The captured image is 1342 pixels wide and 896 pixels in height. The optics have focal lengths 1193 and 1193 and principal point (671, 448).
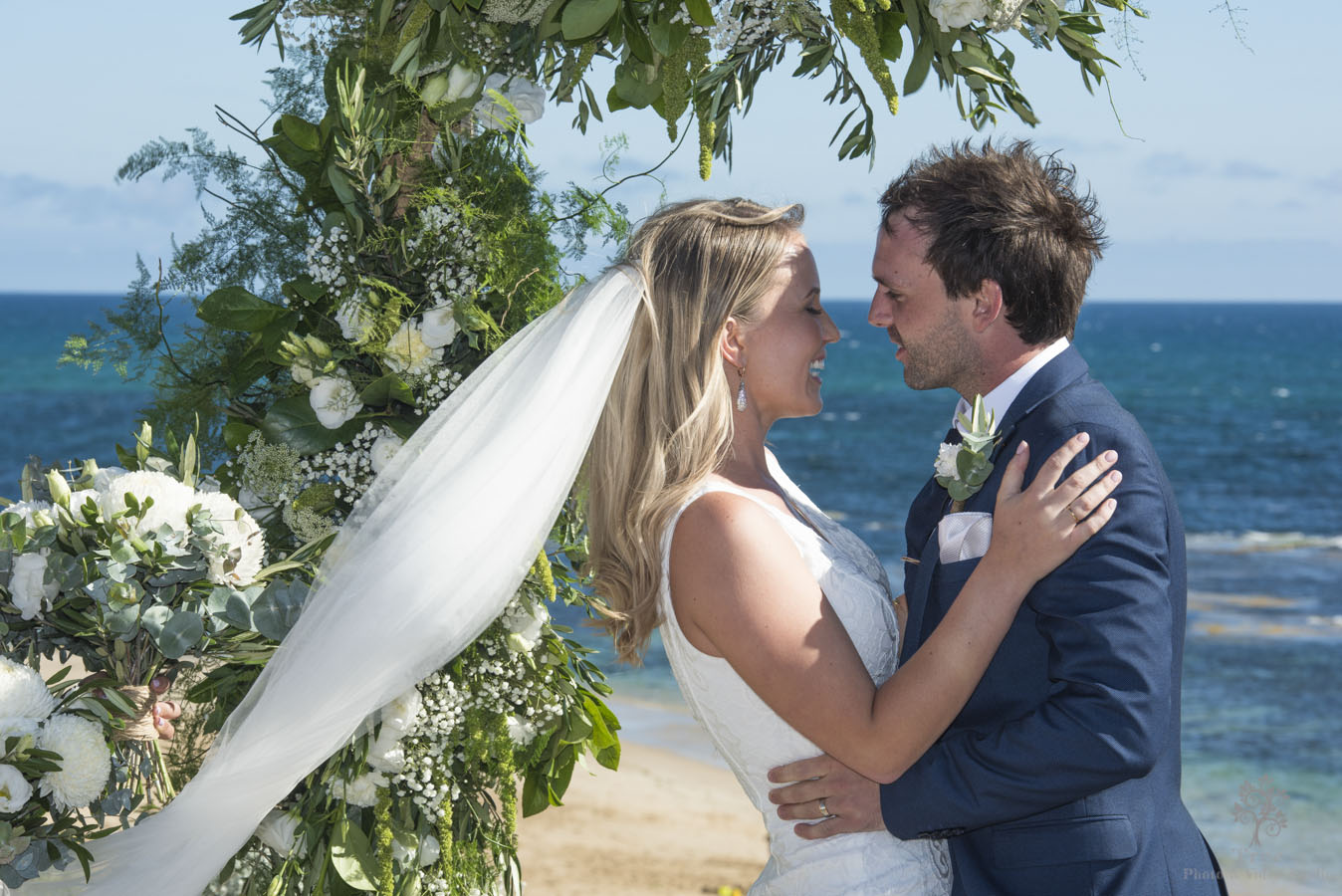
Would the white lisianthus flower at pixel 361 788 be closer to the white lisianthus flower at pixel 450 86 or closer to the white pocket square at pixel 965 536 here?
the white pocket square at pixel 965 536

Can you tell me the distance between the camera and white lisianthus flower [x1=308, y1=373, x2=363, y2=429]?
2713 millimetres

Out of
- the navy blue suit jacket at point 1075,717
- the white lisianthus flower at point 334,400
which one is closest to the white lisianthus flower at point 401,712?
the white lisianthus flower at point 334,400

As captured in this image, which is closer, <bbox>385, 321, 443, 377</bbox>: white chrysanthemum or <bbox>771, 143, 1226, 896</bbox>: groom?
<bbox>771, 143, 1226, 896</bbox>: groom

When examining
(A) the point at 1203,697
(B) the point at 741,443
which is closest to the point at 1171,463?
(A) the point at 1203,697

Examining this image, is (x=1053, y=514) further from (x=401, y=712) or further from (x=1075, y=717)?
(x=401, y=712)

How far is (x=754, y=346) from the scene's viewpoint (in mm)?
2883

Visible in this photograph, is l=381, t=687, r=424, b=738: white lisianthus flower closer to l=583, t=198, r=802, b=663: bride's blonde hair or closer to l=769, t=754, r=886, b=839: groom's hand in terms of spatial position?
l=583, t=198, r=802, b=663: bride's blonde hair

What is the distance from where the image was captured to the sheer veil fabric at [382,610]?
2459mm

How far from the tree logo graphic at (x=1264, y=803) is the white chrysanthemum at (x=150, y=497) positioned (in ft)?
26.8

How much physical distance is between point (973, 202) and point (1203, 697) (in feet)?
40.2

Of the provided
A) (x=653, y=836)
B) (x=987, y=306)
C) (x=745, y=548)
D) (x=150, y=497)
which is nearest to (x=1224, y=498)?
(x=653, y=836)

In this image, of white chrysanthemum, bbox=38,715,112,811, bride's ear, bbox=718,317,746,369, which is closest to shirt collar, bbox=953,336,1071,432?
bride's ear, bbox=718,317,746,369

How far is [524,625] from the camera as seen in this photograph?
8.89ft

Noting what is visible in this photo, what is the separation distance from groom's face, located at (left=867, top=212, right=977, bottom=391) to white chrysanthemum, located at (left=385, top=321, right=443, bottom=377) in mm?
1017
